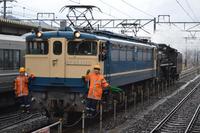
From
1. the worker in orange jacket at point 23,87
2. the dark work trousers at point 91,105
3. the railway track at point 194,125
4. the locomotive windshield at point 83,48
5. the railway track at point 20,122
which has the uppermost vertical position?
the locomotive windshield at point 83,48

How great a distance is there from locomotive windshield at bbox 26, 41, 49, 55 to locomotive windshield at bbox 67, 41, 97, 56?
78 centimetres

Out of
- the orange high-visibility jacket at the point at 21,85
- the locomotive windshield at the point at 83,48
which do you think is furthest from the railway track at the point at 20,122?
the locomotive windshield at the point at 83,48

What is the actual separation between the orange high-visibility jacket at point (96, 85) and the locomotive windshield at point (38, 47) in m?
1.90

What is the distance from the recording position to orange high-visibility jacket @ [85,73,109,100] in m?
12.8

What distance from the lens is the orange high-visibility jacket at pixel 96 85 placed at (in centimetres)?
1279

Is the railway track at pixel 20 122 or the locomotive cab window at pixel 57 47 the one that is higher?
the locomotive cab window at pixel 57 47

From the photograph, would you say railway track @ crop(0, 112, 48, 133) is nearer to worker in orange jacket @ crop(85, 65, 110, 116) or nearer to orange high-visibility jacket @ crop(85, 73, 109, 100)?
worker in orange jacket @ crop(85, 65, 110, 116)

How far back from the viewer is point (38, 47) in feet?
45.7

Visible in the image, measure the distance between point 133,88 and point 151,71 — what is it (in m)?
4.83

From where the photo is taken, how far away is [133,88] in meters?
20.8

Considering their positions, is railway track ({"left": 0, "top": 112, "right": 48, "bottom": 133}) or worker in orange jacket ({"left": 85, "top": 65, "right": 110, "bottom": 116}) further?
railway track ({"left": 0, "top": 112, "right": 48, "bottom": 133})

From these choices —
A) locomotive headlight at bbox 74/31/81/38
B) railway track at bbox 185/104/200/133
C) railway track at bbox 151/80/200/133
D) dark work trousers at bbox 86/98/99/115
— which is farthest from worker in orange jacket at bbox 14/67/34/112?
railway track at bbox 185/104/200/133

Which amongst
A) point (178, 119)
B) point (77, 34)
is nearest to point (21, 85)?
point (77, 34)

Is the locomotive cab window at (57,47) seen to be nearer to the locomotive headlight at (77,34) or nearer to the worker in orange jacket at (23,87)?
the locomotive headlight at (77,34)
